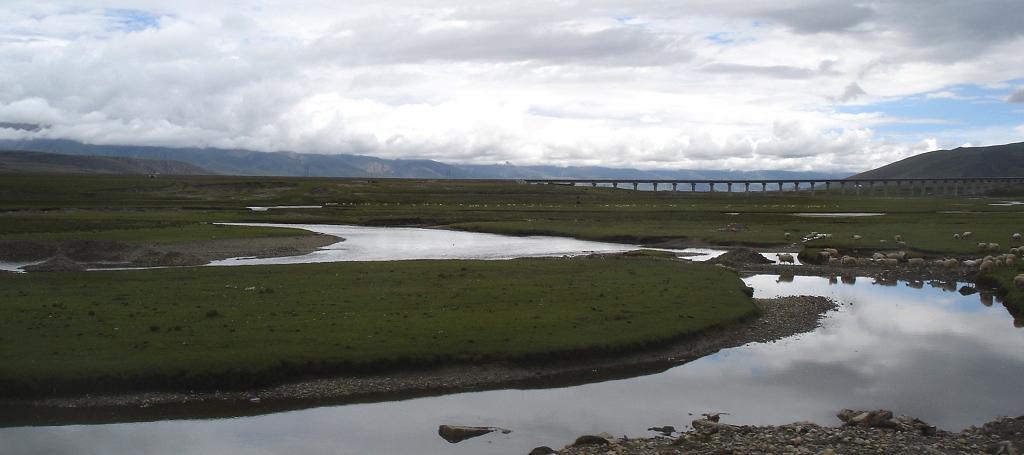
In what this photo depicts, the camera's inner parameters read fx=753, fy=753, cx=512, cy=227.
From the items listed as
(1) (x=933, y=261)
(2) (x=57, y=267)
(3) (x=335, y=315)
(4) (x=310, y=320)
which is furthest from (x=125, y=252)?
(1) (x=933, y=261)

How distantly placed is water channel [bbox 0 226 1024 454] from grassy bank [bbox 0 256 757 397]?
251 cm

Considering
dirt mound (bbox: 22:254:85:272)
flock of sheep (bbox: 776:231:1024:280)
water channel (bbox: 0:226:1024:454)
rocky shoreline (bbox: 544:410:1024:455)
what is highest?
flock of sheep (bbox: 776:231:1024:280)

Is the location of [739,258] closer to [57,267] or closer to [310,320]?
[310,320]

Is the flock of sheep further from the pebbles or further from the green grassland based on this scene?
the pebbles

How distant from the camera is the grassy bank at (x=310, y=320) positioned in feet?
78.7

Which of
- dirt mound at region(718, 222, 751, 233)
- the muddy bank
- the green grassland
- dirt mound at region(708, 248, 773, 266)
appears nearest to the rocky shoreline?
the green grassland

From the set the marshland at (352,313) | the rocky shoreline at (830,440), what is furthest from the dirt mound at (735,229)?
the rocky shoreline at (830,440)

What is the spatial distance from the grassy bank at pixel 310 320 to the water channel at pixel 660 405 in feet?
8.25

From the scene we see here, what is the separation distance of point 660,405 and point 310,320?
46.9ft

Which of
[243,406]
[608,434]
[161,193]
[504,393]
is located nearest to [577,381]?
[504,393]

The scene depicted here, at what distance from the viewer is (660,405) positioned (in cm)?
2291

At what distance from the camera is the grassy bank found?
24000 millimetres

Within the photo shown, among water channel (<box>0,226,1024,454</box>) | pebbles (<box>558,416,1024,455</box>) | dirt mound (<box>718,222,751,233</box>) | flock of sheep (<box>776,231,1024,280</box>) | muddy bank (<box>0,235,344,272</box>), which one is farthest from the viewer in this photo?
dirt mound (<box>718,222,751,233</box>)

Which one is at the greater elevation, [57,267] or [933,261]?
[933,261]
